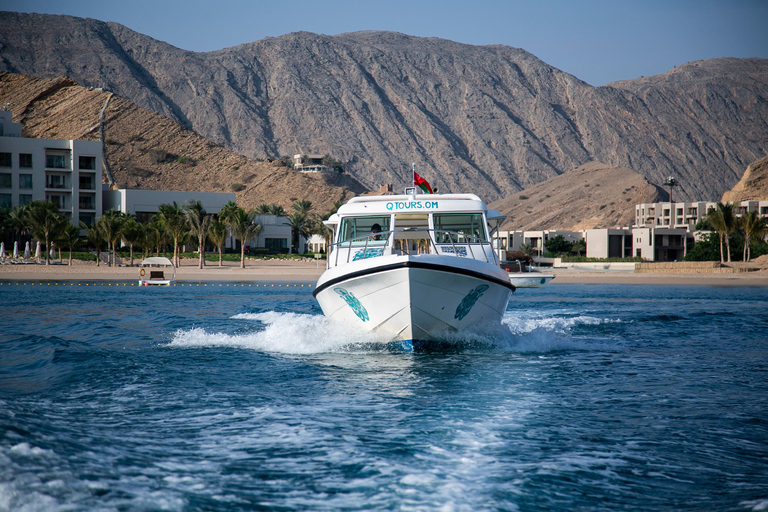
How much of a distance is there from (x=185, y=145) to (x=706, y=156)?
146982 mm

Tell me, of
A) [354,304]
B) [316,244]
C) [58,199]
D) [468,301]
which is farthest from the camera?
[316,244]

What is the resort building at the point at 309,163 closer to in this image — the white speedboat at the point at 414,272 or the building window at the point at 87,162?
the building window at the point at 87,162

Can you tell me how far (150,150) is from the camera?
11856cm

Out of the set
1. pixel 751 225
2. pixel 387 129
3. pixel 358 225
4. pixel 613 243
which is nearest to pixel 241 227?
pixel 751 225

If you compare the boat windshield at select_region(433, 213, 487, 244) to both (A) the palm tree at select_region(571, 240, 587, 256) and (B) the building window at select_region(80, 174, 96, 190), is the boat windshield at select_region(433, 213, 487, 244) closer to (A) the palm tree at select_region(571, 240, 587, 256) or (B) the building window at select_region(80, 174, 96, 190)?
(B) the building window at select_region(80, 174, 96, 190)

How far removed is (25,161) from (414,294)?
7768 cm

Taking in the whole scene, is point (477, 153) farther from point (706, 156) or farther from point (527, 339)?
point (527, 339)

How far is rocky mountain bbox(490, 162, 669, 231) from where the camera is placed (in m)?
128

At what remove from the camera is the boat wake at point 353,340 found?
1188cm

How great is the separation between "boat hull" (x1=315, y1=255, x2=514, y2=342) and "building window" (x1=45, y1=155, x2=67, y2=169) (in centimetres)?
7459

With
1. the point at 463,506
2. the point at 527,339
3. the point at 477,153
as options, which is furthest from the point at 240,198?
the point at 463,506

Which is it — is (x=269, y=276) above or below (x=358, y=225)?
A: below

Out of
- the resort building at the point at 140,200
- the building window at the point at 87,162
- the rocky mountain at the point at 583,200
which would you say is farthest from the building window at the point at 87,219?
the rocky mountain at the point at 583,200

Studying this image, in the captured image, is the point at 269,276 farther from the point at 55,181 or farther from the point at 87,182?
the point at 55,181
